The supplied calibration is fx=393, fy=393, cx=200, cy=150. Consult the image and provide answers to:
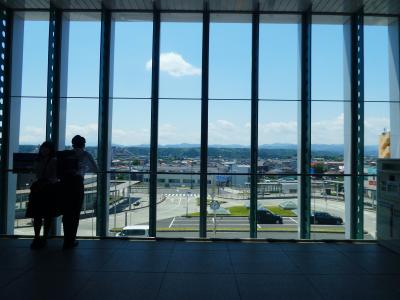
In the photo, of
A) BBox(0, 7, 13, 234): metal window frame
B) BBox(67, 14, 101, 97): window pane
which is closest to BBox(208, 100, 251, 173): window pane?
BBox(67, 14, 101, 97): window pane

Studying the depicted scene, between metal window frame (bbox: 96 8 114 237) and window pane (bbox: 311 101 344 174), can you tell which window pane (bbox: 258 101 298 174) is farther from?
metal window frame (bbox: 96 8 114 237)

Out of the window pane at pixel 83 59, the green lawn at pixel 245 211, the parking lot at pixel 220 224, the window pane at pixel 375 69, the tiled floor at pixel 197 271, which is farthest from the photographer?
the window pane at pixel 375 69

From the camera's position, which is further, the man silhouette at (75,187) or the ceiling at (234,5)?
the ceiling at (234,5)

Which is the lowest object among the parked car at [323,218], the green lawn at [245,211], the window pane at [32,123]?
the parked car at [323,218]

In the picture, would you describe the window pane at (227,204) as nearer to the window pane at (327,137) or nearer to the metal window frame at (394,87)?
the window pane at (327,137)

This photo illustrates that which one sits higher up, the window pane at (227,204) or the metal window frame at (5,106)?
the metal window frame at (5,106)

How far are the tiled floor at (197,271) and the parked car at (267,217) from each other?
3.63 feet

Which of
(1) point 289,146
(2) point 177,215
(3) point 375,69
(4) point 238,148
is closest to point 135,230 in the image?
(2) point 177,215

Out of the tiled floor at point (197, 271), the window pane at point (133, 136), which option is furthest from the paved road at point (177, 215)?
the tiled floor at point (197, 271)

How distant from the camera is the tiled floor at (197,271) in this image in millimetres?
3830

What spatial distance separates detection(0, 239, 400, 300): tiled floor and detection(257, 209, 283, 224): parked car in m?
1.11

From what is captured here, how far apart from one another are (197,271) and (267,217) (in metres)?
2.93

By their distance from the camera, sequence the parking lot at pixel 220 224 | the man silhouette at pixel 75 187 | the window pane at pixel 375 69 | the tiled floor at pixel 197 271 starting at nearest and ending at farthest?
the tiled floor at pixel 197 271, the man silhouette at pixel 75 187, the parking lot at pixel 220 224, the window pane at pixel 375 69

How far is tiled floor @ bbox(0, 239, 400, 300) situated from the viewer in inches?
151
